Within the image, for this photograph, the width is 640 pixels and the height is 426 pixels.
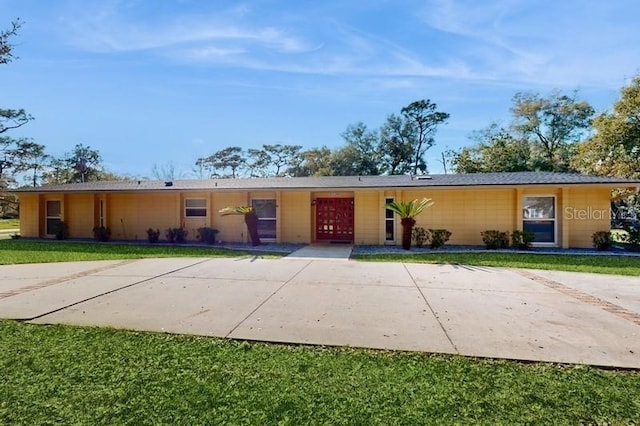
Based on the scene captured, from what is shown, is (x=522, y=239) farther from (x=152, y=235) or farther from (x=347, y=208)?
(x=152, y=235)

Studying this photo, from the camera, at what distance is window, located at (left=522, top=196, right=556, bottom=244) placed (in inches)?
478

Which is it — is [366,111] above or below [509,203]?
above

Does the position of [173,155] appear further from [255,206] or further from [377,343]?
[377,343]

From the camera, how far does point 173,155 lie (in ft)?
124

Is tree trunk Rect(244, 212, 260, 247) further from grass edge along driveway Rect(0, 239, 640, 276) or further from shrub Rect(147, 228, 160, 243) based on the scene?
shrub Rect(147, 228, 160, 243)

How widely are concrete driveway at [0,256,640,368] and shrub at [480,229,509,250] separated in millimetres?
4192

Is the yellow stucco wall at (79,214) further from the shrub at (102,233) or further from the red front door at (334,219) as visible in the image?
the red front door at (334,219)

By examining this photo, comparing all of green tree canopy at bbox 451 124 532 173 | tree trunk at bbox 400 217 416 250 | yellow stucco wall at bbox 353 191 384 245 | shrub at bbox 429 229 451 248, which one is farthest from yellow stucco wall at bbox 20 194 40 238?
green tree canopy at bbox 451 124 532 173

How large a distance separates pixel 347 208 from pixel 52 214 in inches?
554

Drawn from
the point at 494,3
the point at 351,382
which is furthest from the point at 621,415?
the point at 494,3

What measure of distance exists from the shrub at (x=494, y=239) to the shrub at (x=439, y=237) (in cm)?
130

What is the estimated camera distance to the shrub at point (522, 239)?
38.0ft

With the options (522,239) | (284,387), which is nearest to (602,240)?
(522,239)

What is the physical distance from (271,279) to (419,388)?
4505mm
